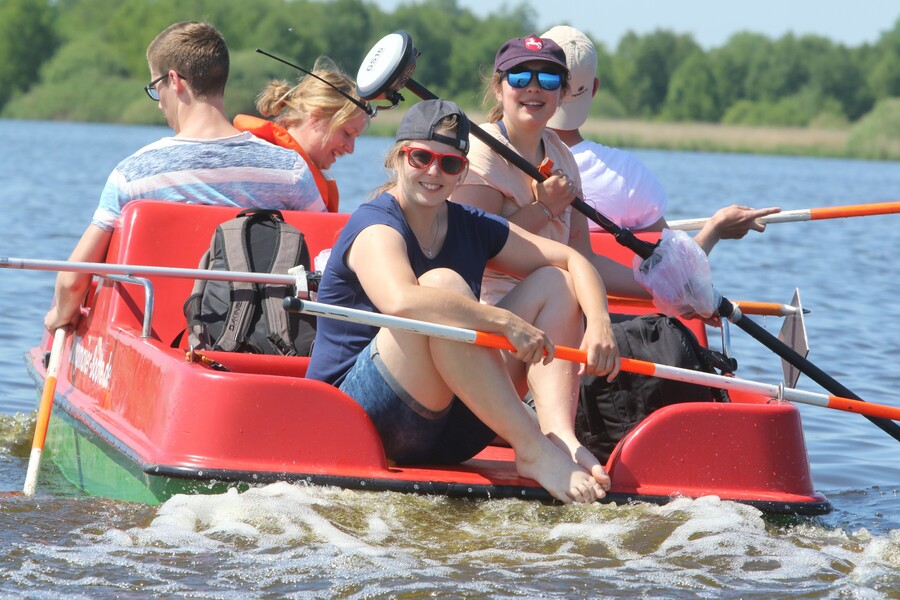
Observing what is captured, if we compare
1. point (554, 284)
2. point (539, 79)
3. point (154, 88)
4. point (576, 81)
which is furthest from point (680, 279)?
point (154, 88)

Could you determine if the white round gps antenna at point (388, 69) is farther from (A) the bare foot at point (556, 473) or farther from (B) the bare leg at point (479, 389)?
(A) the bare foot at point (556, 473)

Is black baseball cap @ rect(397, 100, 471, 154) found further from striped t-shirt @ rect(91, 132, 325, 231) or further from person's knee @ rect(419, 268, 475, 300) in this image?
striped t-shirt @ rect(91, 132, 325, 231)

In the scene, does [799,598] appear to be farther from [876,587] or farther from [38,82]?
[38,82]

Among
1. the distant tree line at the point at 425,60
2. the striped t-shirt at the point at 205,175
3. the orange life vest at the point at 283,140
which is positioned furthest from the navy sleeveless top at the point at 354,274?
the distant tree line at the point at 425,60

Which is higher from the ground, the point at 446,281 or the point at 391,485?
the point at 446,281

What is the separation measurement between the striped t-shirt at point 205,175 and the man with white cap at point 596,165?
3.56ft

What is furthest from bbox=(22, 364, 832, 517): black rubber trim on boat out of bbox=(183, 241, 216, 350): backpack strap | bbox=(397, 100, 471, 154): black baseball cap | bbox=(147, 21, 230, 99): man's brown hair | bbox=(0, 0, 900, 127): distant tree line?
bbox=(0, 0, 900, 127): distant tree line

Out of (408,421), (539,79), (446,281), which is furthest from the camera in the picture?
(539,79)

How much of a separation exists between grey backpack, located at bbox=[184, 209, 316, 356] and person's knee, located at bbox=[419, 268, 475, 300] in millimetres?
1071

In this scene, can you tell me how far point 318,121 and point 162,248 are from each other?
3.44 ft

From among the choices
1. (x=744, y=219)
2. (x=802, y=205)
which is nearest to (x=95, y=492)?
(x=744, y=219)

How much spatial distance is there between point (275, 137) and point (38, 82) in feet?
189

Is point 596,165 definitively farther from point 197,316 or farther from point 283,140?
point 197,316

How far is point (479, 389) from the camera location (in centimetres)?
402
